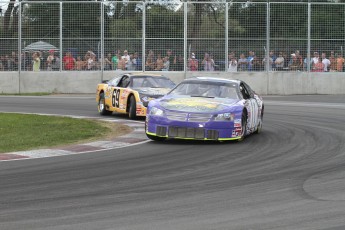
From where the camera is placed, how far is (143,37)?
104 feet

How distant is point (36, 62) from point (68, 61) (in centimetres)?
140

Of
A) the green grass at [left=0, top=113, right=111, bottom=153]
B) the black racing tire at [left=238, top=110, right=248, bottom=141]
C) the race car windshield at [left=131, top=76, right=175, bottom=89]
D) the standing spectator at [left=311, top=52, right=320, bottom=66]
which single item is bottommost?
the green grass at [left=0, top=113, right=111, bottom=153]

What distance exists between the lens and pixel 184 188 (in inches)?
325

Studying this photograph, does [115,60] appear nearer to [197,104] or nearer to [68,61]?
[68,61]

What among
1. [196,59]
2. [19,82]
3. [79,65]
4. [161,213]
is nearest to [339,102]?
[196,59]

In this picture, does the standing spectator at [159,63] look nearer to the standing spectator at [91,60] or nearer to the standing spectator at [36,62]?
the standing spectator at [91,60]

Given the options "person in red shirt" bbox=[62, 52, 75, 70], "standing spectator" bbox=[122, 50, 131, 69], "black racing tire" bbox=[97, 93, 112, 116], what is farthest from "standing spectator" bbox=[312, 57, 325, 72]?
"black racing tire" bbox=[97, 93, 112, 116]

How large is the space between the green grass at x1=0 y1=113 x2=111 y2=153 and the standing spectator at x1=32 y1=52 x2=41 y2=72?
13.4 meters

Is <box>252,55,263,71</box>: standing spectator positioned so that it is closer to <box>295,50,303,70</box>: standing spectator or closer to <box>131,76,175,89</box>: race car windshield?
<box>295,50,303,70</box>: standing spectator

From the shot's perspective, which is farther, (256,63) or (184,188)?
(256,63)

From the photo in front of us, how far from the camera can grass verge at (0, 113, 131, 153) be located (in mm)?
13027

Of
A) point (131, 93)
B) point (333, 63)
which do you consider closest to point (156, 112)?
point (131, 93)

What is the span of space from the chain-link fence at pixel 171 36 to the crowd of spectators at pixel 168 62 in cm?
4

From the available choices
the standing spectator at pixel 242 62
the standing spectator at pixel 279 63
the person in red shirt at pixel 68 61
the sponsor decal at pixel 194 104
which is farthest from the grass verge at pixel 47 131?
the standing spectator at pixel 279 63
